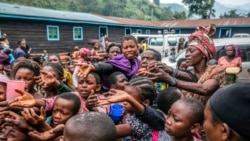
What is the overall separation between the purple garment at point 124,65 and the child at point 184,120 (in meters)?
0.99

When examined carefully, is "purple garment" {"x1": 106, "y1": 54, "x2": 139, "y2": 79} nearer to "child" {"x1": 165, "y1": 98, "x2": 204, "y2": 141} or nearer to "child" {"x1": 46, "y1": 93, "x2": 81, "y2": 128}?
"child" {"x1": 46, "y1": 93, "x2": 81, "y2": 128}

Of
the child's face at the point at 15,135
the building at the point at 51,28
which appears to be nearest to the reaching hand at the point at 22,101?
the child's face at the point at 15,135

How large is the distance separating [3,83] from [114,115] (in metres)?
1.03

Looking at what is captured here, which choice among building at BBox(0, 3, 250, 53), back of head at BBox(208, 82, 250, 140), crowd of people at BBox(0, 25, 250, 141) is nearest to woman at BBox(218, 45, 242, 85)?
crowd of people at BBox(0, 25, 250, 141)

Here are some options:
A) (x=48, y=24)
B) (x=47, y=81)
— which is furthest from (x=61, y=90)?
(x=48, y=24)

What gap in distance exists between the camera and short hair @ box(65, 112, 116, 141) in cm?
134

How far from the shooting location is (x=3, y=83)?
86.2 inches

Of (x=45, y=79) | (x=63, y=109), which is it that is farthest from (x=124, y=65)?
(x=63, y=109)

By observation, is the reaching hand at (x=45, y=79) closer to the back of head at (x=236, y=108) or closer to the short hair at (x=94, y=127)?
the short hair at (x=94, y=127)

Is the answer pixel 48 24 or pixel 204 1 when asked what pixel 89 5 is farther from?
pixel 48 24

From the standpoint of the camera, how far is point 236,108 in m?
1.10

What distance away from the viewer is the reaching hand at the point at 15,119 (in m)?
1.76

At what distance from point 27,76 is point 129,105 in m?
1.11

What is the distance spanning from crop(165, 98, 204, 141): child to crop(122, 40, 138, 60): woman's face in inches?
43.6
